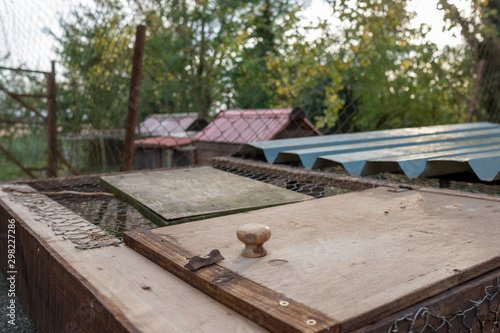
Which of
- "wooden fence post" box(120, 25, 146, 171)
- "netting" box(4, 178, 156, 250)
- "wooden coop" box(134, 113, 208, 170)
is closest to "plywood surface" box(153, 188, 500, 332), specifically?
"netting" box(4, 178, 156, 250)

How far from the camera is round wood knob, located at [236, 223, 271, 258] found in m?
0.97

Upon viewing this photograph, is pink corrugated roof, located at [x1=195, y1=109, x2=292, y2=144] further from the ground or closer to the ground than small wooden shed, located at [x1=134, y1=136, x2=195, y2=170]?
further from the ground

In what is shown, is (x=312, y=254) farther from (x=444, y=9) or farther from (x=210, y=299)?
(x=444, y=9)

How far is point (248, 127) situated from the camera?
4277mm

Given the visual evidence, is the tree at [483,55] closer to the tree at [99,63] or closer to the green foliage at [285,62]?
the green foliage at [285,62]

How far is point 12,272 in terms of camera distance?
5.61 feet

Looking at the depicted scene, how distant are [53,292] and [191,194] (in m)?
0.73

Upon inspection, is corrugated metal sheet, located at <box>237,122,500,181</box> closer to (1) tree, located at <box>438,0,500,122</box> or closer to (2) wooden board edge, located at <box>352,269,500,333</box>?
(2) wooden board edge, located at <box>352,269,500,333</box>

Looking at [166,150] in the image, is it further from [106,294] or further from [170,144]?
[106,294]

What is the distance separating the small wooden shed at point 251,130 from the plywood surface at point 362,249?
245 centimetres

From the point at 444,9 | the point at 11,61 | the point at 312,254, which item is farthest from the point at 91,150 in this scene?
the point at 444,9

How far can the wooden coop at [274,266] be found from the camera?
775mm

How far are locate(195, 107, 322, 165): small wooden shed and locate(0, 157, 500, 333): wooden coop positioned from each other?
2.28m

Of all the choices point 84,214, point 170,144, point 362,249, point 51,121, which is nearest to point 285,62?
point 170,144
